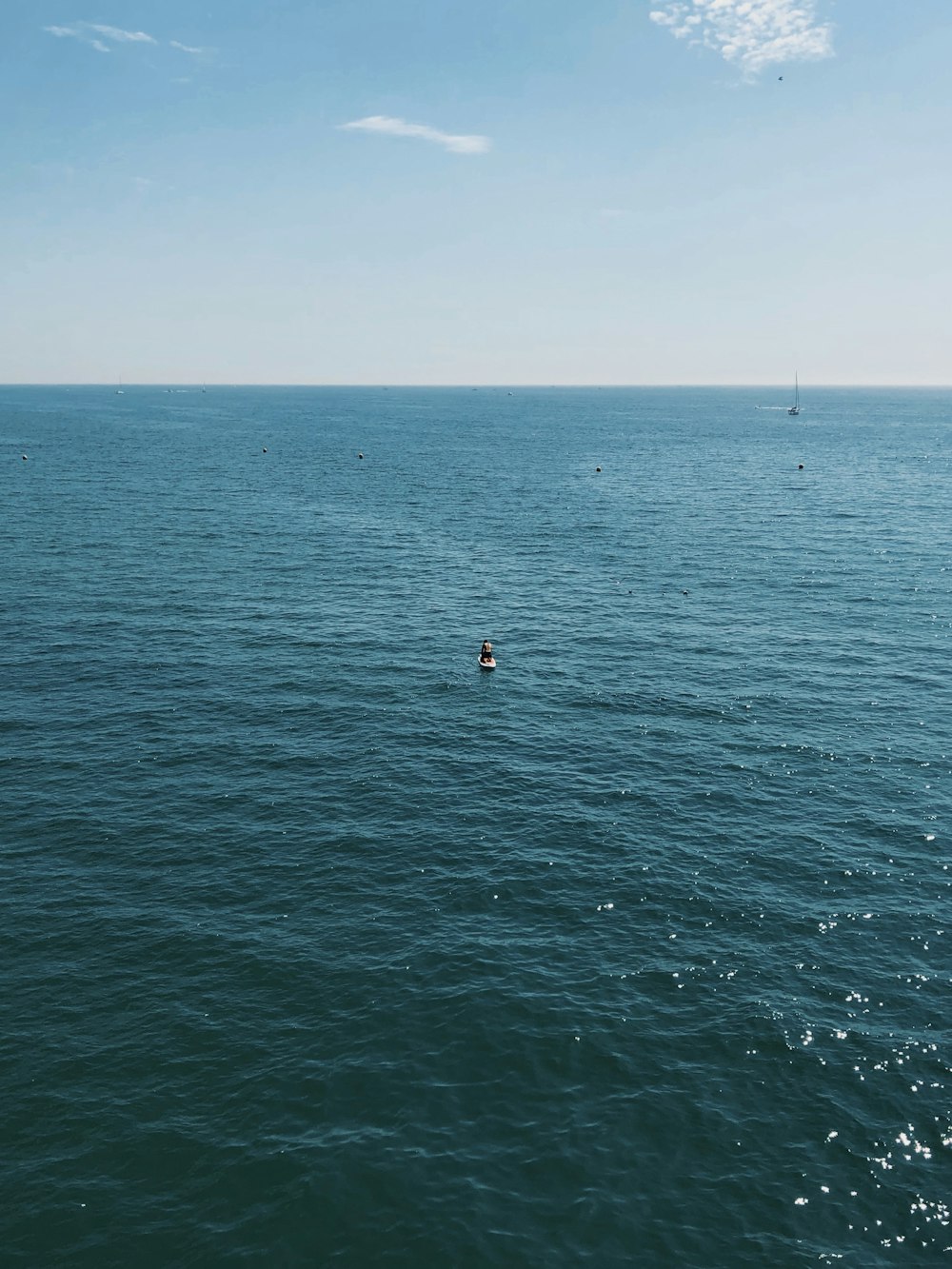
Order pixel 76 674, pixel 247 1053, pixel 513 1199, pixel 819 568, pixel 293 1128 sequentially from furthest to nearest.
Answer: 1. pixel 819 568
2. pixel 76 674
3. pixel 247 1053
4. pixel 293 1128
5. pixel 513 1199

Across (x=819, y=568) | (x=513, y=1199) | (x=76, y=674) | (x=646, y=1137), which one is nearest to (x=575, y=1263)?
(x=513, y=1199)

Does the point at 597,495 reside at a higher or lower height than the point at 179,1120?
higher

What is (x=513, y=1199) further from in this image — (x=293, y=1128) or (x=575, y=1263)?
(x=293, y=1128)

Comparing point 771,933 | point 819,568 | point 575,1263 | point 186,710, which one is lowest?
point 575,1263

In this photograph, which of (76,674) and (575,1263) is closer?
(575,1263)

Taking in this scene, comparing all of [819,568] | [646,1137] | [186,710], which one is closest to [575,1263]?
[646,1137]

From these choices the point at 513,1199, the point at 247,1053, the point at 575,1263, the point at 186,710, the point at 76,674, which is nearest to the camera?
the point at 575,1263
